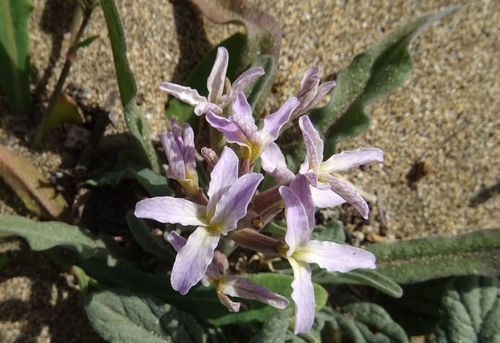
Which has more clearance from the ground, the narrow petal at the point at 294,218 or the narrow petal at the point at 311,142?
the narrow petal at the point at 311,142

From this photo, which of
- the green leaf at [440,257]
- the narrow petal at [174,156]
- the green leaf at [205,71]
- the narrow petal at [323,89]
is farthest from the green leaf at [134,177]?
the green leaf at [440,257]

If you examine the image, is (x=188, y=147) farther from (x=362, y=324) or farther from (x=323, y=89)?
(x=362, y=324)

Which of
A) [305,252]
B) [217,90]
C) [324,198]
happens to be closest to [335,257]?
[305,252]

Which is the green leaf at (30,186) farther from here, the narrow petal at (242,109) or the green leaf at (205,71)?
the narrow petal at (242,109)

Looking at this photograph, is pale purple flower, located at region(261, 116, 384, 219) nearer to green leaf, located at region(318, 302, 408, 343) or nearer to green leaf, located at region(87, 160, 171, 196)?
green leaf, located at region(87, 160, 171, 196)

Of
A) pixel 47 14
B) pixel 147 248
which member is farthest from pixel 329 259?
pixel 47 14

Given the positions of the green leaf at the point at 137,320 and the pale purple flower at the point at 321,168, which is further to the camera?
the green leaf at the point at 137,320

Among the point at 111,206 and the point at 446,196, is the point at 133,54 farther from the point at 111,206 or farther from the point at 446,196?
the point at 446,196
